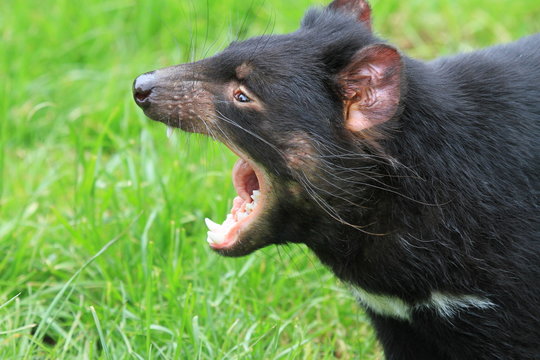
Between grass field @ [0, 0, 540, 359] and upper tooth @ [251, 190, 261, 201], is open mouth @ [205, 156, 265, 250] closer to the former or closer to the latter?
upper tooth @ [251, 190, 261, 201]

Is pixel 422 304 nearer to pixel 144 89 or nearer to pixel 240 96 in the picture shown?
pixel 240 96

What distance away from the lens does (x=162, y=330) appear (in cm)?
326

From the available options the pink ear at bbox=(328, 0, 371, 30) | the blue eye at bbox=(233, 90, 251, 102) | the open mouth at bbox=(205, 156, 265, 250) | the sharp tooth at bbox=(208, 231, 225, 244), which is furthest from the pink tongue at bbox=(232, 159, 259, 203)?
the pink ear at bbox=(328, 0, 371, 30)

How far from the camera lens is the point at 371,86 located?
2623mm

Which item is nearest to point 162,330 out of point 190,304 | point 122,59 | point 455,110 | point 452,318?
point 190,304

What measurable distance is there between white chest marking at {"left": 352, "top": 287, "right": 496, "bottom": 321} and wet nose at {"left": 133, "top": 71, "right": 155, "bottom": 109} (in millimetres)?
906

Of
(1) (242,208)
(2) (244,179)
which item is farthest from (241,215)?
(2) (244,179)

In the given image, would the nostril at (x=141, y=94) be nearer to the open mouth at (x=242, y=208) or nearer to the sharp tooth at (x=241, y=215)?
the open mouth at (x=242, y=208)

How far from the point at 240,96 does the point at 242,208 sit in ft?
1.29

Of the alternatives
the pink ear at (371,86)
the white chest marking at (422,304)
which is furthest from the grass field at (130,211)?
the pink ear at (371,86)

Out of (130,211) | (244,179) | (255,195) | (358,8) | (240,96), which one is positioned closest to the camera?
(240,96)

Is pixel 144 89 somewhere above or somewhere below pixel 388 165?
above

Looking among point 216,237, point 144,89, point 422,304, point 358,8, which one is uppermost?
point 358,8

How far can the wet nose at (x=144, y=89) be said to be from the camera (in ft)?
9.23
